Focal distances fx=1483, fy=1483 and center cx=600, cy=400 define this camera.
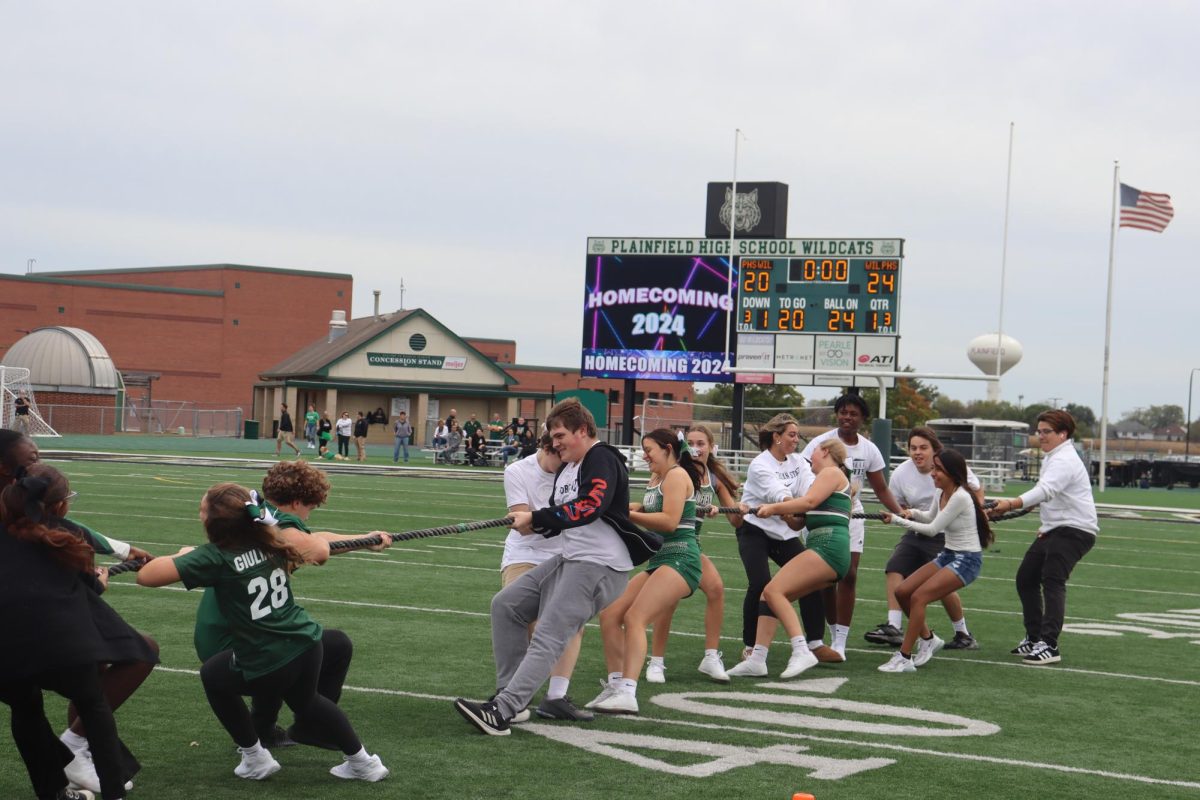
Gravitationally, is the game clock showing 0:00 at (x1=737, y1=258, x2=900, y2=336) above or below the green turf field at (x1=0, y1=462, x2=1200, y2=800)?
above

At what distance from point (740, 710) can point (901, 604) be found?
275 centimetres

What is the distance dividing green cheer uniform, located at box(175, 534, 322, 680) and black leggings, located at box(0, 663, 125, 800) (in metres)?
0.58

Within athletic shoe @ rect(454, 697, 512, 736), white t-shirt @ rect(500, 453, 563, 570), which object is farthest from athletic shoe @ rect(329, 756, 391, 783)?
white t-shirt @ rect(500, 453, 563, 570)

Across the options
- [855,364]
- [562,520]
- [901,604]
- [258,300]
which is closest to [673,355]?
[855,364]

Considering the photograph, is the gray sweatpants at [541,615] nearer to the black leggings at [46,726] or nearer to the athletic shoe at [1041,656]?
the black leggings at [46,726]

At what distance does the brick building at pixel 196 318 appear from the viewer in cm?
8006

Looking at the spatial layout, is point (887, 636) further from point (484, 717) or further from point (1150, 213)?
point (1150, 213)

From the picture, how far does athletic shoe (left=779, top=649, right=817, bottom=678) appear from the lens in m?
9.80

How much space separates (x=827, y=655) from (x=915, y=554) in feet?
4.64

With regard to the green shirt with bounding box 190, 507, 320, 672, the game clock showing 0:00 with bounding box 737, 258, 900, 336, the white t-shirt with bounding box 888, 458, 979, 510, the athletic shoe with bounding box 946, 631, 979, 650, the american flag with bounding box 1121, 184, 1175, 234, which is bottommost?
the athletic shoe with bounding box 946, 631, 979, 650

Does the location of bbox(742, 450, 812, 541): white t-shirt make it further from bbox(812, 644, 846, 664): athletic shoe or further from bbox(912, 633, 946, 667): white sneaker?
bbox(912, 633, 946, 667): white sneaker

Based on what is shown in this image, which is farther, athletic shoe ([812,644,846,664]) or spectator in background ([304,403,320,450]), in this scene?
spectator in background ([304,403,320,450])

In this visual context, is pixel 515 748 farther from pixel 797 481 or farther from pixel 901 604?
pixel 901 604

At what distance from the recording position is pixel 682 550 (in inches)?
358
